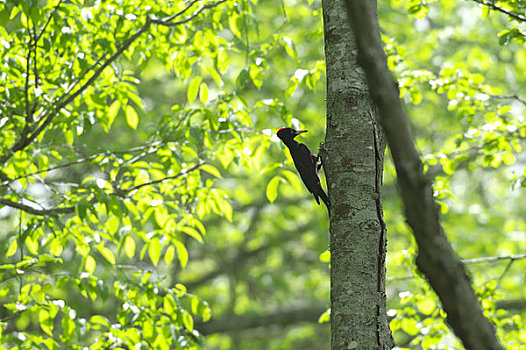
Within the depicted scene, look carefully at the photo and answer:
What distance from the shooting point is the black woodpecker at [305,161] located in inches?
133

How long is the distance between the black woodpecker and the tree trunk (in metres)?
1.18

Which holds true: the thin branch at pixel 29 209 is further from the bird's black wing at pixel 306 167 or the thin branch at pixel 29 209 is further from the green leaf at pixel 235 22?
the green leaf at pixel 235 22

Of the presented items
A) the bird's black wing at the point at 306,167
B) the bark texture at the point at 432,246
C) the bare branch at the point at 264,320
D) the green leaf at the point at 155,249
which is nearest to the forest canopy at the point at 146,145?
the green leaf at the point at 155,249

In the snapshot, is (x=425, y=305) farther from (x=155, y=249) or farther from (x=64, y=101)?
(x=64, y=101)

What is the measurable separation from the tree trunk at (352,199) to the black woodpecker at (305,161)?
118 centimetres

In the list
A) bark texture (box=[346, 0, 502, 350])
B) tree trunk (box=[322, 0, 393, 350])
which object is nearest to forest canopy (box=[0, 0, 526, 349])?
tree trunk (box=[322, 0, 393, 350])

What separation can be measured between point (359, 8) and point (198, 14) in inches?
131

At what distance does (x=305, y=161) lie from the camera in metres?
3.50

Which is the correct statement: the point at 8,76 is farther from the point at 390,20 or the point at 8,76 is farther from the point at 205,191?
the point at 390,20

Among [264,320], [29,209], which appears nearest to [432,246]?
[29,209]

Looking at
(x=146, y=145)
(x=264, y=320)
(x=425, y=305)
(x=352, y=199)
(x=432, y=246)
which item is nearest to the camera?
(x=432, y=246)

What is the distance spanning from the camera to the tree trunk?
177 cm

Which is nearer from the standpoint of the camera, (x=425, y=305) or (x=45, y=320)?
(x=45, y=320)

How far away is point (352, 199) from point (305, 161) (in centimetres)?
160
